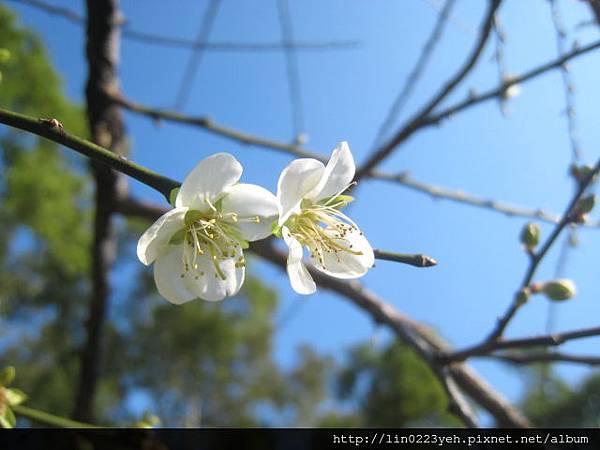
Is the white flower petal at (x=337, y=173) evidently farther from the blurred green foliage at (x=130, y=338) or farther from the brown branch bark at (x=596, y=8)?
the blurred green foliage at (x=130, y=338)

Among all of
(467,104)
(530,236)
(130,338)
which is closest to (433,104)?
(467,104)

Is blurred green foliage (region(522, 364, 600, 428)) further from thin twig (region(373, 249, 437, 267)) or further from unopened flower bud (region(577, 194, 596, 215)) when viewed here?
thin twig (region(373, 249, 437, 267))

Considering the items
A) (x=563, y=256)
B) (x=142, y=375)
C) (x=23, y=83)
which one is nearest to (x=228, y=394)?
(x=142, y=375)

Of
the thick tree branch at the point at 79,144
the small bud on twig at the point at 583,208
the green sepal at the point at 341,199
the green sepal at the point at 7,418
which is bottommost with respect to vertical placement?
the green sepal at the point at 7,418

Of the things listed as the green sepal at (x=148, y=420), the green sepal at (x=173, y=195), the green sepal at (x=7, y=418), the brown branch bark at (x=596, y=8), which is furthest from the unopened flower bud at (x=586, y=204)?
the green sepal at (x=7, y=418)

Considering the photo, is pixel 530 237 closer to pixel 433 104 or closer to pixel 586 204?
pixel 586 204

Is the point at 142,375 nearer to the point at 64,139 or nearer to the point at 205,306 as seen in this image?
the point at 205,306
